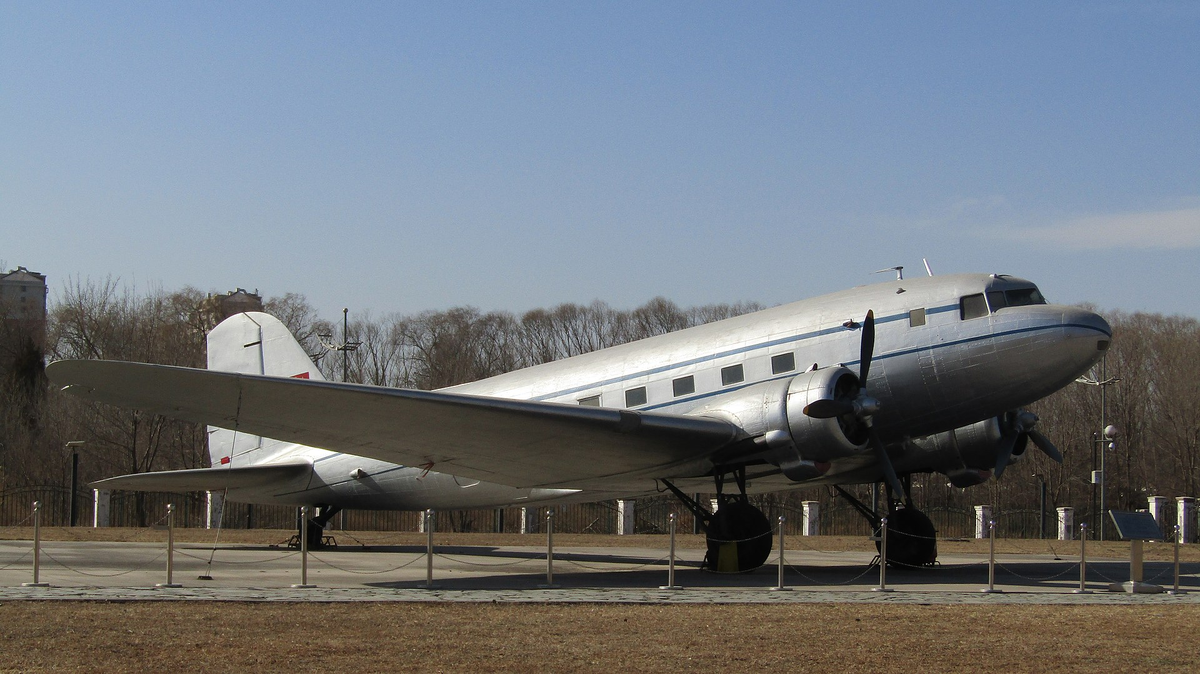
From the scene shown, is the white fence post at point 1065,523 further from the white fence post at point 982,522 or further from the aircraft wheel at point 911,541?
the aircraft wheel at point 911,541

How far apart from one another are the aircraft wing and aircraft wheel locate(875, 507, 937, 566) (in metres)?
3.92

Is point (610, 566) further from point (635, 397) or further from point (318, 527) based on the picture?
point (318, 527)

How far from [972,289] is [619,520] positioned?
76.2 ft

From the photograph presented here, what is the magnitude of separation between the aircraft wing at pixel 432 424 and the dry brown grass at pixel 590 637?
2648 millimetres

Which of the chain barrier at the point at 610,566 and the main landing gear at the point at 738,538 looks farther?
the chain barrier at the point at 610,566

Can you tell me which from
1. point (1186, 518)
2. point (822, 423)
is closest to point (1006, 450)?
point (822, 423)

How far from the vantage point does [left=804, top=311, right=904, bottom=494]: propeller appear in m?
15.0

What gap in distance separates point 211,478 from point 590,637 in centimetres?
1343

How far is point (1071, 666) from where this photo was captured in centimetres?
819

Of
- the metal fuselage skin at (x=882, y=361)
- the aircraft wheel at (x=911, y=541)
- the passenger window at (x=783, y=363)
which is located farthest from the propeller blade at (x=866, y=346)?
the aircraft wheel at (x=911, y=541)

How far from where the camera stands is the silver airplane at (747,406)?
1412cm

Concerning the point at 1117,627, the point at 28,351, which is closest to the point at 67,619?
the point at 1117,627

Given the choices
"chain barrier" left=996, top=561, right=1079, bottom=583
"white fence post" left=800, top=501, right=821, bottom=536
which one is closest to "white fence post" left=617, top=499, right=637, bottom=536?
"white fence post" left=800, top=501, right=821, bottom=536

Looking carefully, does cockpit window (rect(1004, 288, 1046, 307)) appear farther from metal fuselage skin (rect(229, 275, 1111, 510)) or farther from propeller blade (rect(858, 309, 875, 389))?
propeller blade (rect(858, 309, 875, 389))
